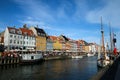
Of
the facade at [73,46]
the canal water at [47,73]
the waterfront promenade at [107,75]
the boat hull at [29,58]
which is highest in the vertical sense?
the facade at [73,46]

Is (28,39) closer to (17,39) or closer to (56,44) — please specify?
(17,39)

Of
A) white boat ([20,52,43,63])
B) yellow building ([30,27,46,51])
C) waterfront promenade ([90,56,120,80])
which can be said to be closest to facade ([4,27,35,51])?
yellow building ([30,27,46,51])

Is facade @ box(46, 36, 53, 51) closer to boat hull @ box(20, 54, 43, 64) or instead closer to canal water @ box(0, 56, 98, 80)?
boat hull @ box(20, 54, 43, 64)

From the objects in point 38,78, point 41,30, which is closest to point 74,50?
point 41,30

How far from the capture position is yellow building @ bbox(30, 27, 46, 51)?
10144 centimetres

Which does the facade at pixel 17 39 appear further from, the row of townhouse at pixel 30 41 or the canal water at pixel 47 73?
the canal water at pixel 47 73

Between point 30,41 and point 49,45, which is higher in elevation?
point 30,41

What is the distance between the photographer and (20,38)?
87062mm

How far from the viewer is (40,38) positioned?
104250mm

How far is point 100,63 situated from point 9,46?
47292mm

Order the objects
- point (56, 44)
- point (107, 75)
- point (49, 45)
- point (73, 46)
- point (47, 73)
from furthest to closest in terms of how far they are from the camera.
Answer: point (73, 46) < point (56, 44) < point (49, 45) < point (47, 73) < point (107, 75)

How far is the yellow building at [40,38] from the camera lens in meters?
101

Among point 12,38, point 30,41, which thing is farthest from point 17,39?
point 30,41

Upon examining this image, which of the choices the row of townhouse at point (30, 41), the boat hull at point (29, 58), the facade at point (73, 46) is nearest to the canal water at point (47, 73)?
the boat hull at point (29, 58)
